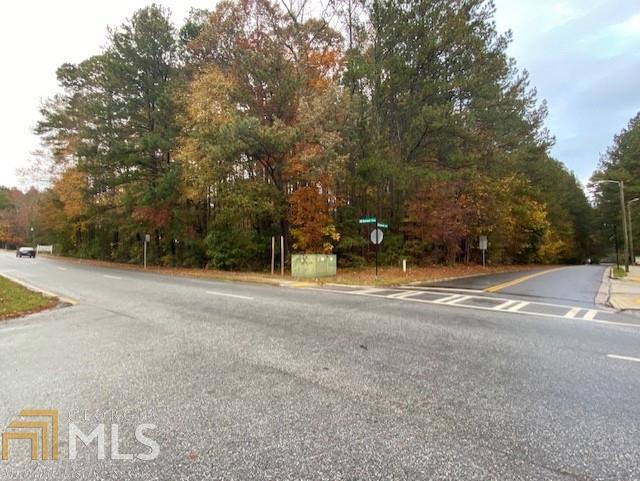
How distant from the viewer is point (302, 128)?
1817 cm

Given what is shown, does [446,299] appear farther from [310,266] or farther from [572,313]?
[310,266]

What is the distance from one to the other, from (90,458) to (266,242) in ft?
67.1

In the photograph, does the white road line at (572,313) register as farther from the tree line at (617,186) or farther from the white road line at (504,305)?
the tree line at (617,186)

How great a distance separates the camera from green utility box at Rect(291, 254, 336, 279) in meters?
17.4

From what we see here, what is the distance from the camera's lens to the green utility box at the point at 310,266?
1741 centimetres

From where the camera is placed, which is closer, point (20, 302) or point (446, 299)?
point (20, 302)

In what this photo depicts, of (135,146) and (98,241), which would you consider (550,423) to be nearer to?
(135,146)

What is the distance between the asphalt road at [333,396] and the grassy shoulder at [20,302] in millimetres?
1250

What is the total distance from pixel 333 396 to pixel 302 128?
16.3 metres

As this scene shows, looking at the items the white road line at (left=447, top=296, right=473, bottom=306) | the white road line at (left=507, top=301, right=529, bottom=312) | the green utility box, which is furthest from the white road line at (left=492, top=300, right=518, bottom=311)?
the green utility box

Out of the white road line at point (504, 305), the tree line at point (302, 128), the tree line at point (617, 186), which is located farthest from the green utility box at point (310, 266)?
the tree line at point (617, 186)

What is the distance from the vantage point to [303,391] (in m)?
3.74

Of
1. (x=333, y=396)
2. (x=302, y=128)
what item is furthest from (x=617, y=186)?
(x=333, y=396)

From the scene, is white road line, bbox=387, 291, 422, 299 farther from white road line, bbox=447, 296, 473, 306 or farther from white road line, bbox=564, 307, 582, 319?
white road line, bbox=564, 307, 582, 319
